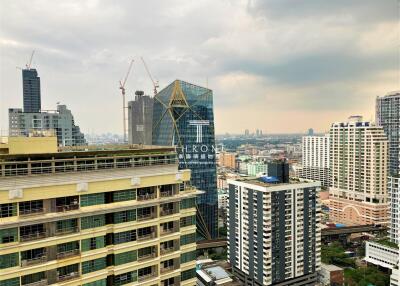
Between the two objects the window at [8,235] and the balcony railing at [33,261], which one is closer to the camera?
the window at [8,235]

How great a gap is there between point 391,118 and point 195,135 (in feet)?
145

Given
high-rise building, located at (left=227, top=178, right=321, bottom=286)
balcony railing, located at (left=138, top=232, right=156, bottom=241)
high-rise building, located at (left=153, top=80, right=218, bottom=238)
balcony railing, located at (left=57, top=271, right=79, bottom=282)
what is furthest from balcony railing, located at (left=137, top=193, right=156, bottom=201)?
high-rise building, located at (left=153, top=80, right=218, bottom=238)

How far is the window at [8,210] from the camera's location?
743 cm

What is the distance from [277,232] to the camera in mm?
27484

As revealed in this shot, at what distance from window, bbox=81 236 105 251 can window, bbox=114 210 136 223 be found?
1.88ft

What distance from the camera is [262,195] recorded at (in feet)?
89.0

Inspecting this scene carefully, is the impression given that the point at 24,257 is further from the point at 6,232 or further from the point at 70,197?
the point at 70,197

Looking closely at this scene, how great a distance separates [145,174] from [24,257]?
11.4ft

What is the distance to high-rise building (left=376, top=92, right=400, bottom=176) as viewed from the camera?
61.8 metres

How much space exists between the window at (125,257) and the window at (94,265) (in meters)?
0.31

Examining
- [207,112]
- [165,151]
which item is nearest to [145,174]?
[165,151]

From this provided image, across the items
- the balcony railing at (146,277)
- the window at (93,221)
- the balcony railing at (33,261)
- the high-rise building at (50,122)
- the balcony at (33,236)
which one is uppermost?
the high-rise building at (50,122)

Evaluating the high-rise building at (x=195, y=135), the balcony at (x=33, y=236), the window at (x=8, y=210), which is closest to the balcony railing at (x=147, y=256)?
the balcony at (x=33, y=236)

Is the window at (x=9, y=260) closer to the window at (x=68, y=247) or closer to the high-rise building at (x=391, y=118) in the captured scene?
the window at (x=68, y=247)
